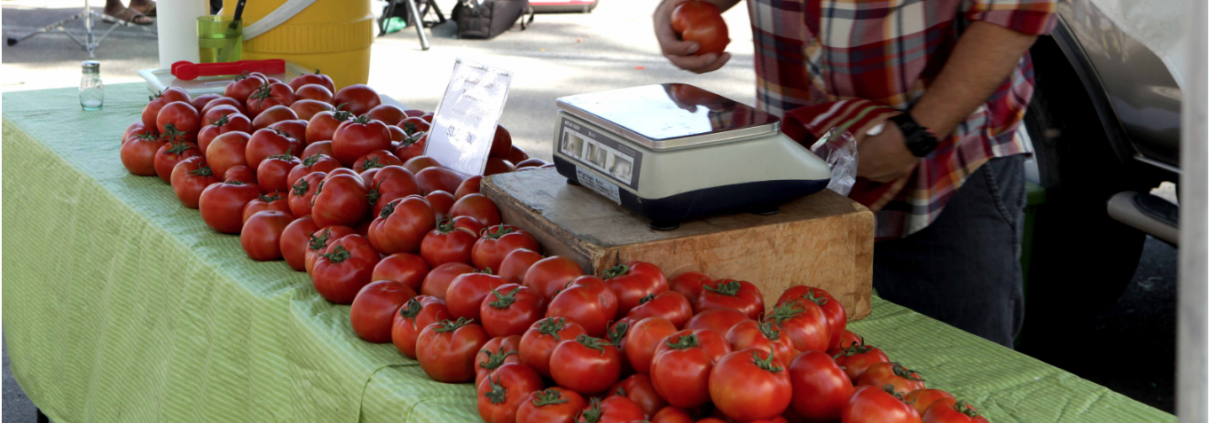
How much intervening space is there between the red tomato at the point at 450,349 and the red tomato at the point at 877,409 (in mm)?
503

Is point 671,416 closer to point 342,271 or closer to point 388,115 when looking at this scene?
point 342,271

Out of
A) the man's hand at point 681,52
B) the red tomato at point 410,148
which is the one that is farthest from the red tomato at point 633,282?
the red tomato at point 410,148

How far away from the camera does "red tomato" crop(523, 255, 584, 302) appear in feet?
4.51

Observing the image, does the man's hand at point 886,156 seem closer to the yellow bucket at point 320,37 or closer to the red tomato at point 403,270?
the red tomato at point 403,270

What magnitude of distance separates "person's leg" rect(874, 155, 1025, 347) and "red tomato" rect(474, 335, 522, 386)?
1.13m

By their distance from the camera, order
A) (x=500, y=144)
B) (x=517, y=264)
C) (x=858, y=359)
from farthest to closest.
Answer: (x=500, y=144) → (x=517, y=264) → (x=858, y=359)

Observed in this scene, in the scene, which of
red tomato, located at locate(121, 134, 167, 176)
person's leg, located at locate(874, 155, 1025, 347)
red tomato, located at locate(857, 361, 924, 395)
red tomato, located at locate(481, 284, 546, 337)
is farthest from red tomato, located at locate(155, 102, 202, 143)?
red tomato, located at locate(857, 361, 924, 395)

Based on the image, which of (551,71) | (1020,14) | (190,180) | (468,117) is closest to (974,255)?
(1020,14)

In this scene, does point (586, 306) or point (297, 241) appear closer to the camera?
point (586, 306)

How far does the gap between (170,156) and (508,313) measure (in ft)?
4.17

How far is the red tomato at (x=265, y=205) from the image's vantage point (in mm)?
1870

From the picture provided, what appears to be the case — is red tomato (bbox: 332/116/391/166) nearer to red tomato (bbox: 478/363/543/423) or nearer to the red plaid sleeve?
red tomato (bbox: 478/363/543/423)

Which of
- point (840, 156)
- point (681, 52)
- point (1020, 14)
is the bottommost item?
point (840, 156)

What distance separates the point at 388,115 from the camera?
2.41 meters
